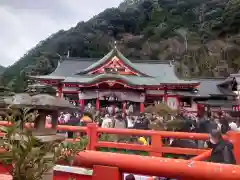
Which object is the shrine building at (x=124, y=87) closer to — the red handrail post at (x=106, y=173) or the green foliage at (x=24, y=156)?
the green foliage at (x=24, y=156)

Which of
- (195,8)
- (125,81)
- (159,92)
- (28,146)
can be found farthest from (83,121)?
(195,8)

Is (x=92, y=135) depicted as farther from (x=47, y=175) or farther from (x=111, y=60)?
(x=111, y=60)

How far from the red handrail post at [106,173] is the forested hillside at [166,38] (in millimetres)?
33457

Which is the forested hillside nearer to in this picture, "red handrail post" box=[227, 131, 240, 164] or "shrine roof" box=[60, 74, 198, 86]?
"shrine roof" box=[60, 74, 198, 86]

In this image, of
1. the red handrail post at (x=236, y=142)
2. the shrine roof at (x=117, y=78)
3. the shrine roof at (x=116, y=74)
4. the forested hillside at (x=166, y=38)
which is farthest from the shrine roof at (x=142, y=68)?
the red handrail post at (x=236, y=142)

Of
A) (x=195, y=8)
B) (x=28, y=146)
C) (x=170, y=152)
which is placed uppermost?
(x=195, y=8)

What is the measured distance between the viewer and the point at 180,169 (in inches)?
68.6

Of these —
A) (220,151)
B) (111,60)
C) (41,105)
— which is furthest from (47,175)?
(111,60)

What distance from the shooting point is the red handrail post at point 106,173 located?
1896 millimetres

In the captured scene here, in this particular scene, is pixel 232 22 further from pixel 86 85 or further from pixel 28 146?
pixel 28 146

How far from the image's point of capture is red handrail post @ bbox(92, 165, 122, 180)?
1.90 m

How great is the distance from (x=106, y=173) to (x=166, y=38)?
5235cm

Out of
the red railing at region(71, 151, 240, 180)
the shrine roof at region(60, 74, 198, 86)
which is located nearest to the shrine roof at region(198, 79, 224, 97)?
the shrine roof at region(60, 74, 198, 86)

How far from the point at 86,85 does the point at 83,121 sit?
11.2m
